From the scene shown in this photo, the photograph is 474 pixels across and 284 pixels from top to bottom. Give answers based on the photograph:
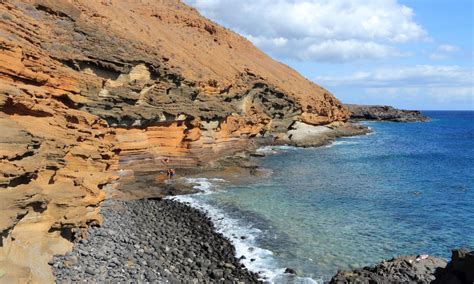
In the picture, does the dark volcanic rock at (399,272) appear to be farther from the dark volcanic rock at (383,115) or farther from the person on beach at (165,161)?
the dark volcanic rock at (383,115)

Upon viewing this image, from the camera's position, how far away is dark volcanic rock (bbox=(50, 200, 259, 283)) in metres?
13.4

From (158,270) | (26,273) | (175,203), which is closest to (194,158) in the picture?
(175,203)

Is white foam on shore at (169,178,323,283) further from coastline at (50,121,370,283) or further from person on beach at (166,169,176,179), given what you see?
person on beach at (166,169,176,179)

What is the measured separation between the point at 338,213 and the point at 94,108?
1648 centimetres

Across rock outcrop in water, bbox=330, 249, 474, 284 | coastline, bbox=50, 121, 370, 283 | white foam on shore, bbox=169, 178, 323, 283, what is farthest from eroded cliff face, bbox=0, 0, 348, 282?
rock outcrop in water, bbox=330, 249, 474, 284

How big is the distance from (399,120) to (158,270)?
128567 mm

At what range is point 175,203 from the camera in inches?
1000

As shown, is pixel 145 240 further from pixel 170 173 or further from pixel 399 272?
pixel 170 173

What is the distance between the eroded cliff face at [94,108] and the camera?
11461mm

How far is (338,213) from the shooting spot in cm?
2464

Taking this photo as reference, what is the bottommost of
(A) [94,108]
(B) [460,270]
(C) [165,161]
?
(C) [165,161]

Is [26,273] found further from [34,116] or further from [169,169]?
[169,169]

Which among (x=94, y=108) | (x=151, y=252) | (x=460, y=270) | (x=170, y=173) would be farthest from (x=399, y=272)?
(x=170, y=173)

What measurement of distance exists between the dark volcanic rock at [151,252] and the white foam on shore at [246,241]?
453mm
